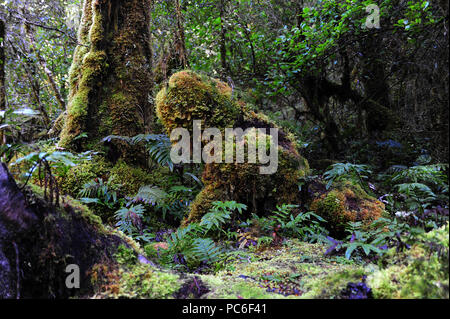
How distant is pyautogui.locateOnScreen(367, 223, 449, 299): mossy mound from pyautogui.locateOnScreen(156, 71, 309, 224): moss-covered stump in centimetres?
224

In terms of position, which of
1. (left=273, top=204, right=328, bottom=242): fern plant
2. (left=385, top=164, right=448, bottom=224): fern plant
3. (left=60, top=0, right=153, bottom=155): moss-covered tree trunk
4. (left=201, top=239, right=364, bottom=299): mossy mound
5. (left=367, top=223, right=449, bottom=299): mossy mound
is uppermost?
(left=60, top=0, right=153, bottom=155): moss-covered tree trunk

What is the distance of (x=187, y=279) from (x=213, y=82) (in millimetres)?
3210

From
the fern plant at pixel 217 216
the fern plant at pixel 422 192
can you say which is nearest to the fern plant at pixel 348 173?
the fern plant at pixel 422 192

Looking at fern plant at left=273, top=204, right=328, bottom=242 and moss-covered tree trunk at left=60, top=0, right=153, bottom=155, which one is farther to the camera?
moss-covered tree trunk at left=60, top=0, right=153, bottom=155

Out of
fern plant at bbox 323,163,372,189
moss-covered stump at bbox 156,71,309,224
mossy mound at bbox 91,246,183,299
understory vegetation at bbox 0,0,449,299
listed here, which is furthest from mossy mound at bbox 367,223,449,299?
fern plant at bbox 323,163,372,189

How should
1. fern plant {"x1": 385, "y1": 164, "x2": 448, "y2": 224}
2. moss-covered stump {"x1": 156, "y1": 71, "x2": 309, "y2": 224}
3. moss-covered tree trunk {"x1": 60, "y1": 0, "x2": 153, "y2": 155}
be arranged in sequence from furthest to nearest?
moss-covered tree trunk {"x1": 60, "y1": 0, "x2": 153, "y2": 155}, moss-covered stump {"x1": 156, "y1": 71, "x2": 309, "y2": 224}, fern plant {"x1": 385, "y1": 164, "x2": 448, "y2": 224}

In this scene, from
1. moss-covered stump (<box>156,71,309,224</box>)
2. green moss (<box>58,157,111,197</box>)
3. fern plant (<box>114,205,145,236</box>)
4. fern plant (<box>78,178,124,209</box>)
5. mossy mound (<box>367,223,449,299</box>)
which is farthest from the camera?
green moss (<box>58,157,111,197</box>)

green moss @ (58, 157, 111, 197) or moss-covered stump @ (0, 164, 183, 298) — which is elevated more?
green moss @ (58, 157, 111, 197)

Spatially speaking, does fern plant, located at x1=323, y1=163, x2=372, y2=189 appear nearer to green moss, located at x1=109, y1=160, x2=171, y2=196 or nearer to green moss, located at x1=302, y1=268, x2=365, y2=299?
green moss, located at x1=302, y1=268, x2=365, y2=299

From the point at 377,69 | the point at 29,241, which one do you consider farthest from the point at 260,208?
the point at 377,69

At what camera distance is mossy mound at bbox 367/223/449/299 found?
135cm

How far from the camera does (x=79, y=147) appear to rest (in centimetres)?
452

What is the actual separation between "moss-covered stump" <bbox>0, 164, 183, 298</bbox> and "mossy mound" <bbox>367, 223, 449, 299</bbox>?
1362 mm

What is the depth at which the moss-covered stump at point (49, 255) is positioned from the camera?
1.64 m
